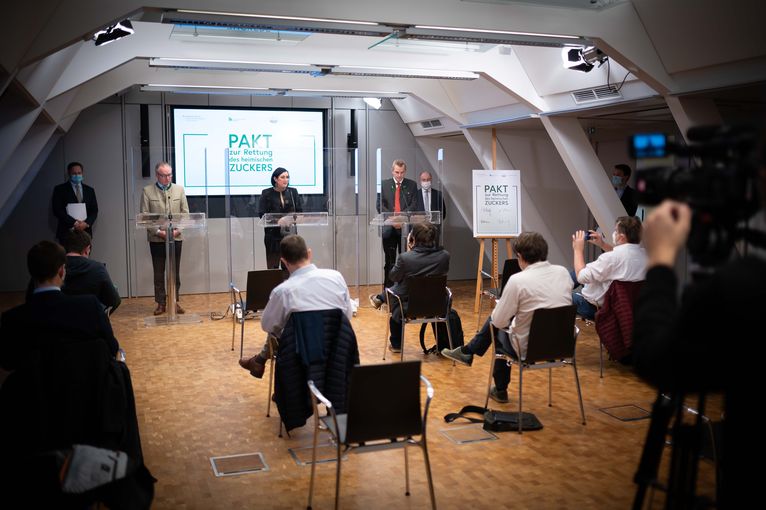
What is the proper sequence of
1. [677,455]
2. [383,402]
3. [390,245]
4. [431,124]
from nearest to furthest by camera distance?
[677,455]
[383,402]
[390,245]
[431,124]

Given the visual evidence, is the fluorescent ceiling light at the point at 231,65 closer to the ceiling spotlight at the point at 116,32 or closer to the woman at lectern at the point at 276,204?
the ceiling spotlight at the point at 116,32

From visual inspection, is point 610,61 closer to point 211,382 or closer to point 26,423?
point 211,382

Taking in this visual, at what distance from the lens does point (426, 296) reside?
6.59m

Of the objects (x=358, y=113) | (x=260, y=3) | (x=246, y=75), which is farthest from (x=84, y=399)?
(x=358, y=113)

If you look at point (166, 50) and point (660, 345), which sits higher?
point (166, 50)

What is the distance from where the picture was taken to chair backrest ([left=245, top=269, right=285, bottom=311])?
22.9ft

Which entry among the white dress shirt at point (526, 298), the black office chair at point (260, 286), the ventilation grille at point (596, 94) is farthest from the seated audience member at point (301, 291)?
the ventilation grille at point (596, 94)

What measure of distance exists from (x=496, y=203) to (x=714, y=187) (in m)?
7.64

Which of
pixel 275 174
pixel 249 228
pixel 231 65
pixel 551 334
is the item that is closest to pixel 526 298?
pixel 551 334

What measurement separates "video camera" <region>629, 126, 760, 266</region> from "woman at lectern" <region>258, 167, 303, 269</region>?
747cm

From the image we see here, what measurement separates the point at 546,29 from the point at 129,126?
7.19 metres

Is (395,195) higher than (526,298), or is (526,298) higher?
(395,195)

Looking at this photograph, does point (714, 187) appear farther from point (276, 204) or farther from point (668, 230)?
point (276, 204)

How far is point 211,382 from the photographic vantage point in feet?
21.0
